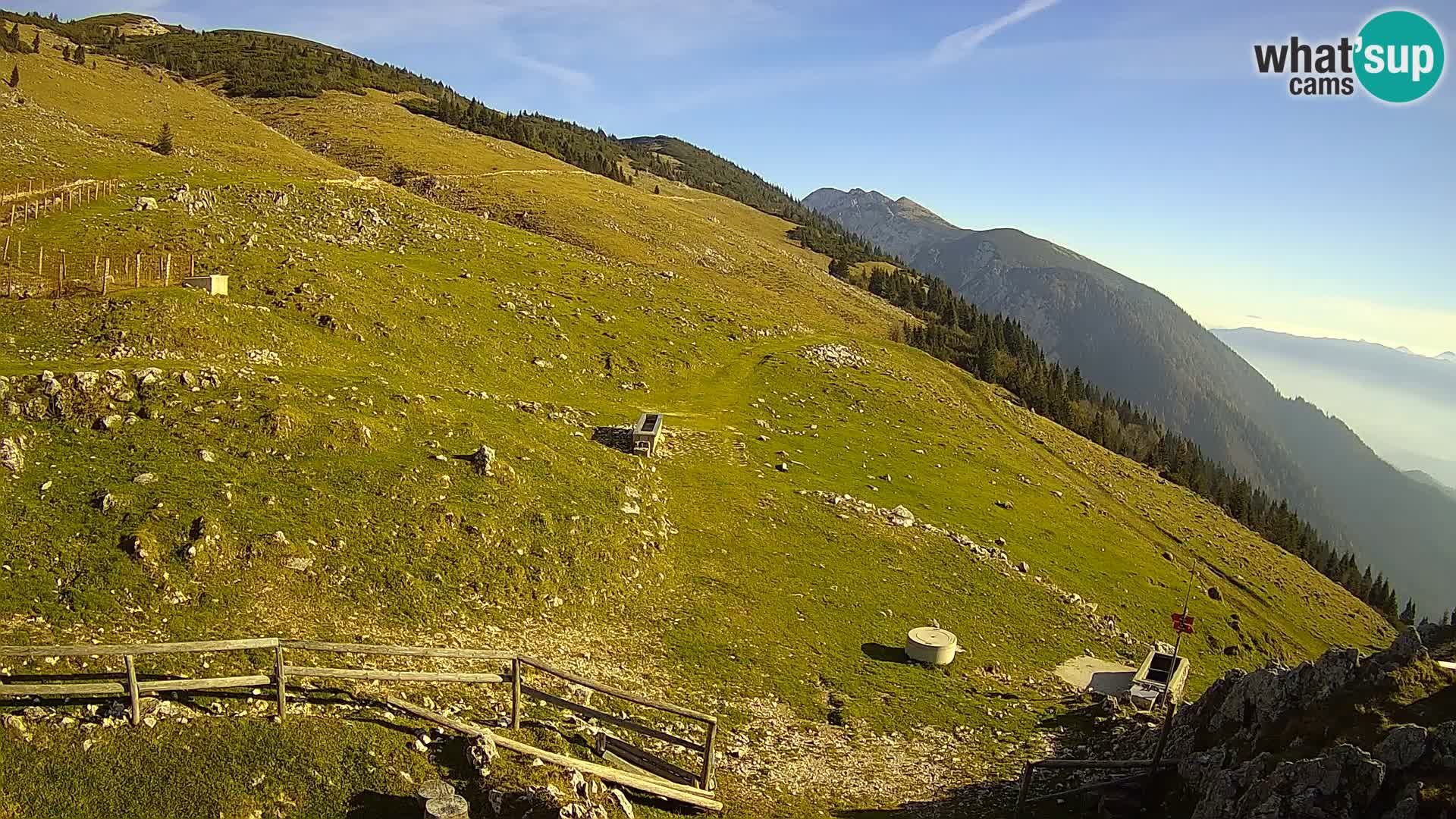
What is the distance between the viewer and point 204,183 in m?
61.8

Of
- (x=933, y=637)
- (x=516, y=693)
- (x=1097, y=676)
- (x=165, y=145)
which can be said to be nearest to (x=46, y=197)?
(x=165, y=145)

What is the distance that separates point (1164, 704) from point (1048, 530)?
29.1 m

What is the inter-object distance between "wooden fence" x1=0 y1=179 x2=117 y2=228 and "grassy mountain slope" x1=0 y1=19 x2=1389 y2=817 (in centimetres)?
173

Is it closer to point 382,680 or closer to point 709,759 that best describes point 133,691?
point 382,680

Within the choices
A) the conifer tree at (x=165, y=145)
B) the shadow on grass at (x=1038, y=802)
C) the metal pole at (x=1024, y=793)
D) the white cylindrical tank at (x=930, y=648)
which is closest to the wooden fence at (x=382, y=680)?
the shadow on grass at (x=1038, y=802)

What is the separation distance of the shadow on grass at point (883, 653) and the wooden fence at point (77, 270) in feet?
128

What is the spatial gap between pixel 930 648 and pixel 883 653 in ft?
6.37

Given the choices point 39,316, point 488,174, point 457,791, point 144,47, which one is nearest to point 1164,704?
point 457,791

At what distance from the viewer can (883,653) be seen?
31984 millimetres

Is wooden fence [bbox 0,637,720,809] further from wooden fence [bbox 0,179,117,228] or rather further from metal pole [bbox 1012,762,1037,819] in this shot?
wooden fence [bbox 0,179,117,228]

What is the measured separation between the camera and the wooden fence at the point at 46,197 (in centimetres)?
4734

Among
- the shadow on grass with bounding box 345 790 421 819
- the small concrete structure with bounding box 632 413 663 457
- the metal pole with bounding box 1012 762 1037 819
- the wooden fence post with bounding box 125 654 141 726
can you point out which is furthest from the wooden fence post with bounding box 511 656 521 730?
the small concrete structure with bounding box 632 413 663 457

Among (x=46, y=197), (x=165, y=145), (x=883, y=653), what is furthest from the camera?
(x=165, y=145)

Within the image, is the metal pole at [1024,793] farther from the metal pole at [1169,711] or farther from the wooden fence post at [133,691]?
the wooden fence post at [133,691]
